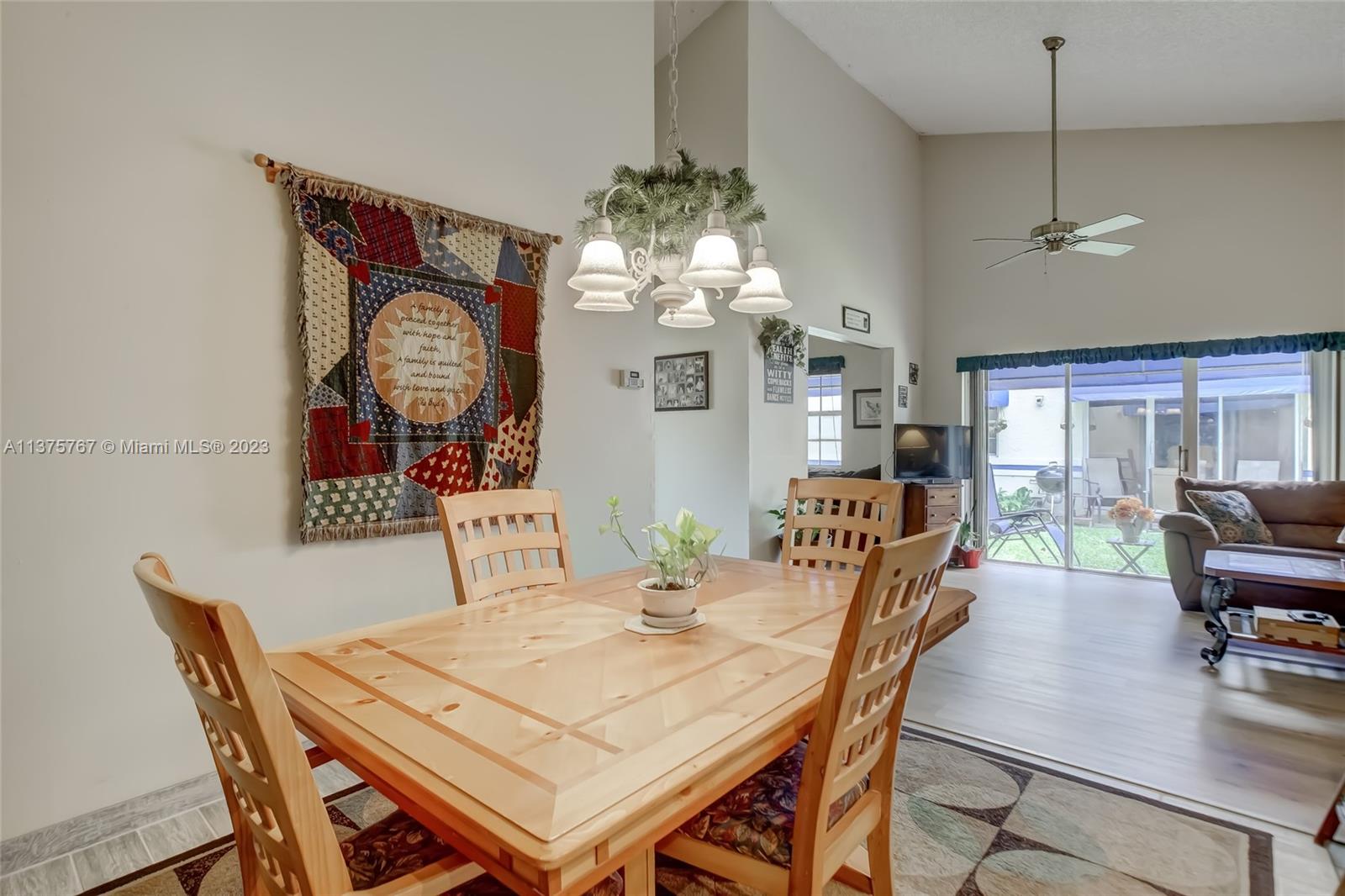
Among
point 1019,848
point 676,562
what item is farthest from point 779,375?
point 676,562

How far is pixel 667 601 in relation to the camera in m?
1.52

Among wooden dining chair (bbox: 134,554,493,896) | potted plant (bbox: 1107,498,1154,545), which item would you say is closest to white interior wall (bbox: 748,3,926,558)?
potted plant (bbox: 1107,498,1154,545)

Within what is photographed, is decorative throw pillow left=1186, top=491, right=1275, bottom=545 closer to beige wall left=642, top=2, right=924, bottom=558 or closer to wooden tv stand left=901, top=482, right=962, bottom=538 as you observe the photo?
wooden tv stand left=901, top=482, right=962, bottom=538

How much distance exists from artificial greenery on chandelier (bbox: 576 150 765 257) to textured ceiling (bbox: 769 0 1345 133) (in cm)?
352

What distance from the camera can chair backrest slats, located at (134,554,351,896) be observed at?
76 centimetres

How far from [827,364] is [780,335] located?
8.97 feet

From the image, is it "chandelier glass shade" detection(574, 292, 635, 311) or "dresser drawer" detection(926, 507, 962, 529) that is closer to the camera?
"chandelier glass shade" detection(574, 292, 635, 311)

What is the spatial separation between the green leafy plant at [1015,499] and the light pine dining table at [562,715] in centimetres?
548

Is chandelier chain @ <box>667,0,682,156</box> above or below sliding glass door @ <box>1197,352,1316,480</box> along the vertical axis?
above

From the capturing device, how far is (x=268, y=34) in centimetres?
229

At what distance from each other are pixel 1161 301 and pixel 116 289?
697 cm

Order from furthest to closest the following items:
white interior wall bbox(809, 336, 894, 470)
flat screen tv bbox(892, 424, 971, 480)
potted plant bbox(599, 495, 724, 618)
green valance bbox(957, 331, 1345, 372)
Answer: white interior wall bbox(809, 336, 894, 470), flat screen tv bbox(892, 424, 971, 480), green valance bbox(957, 331, 1345, 372), potted plant bbox(599, 495, 724, 618)

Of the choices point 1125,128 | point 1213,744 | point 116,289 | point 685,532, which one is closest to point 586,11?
point 116,289

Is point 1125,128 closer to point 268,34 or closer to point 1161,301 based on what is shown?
point 1161,301
